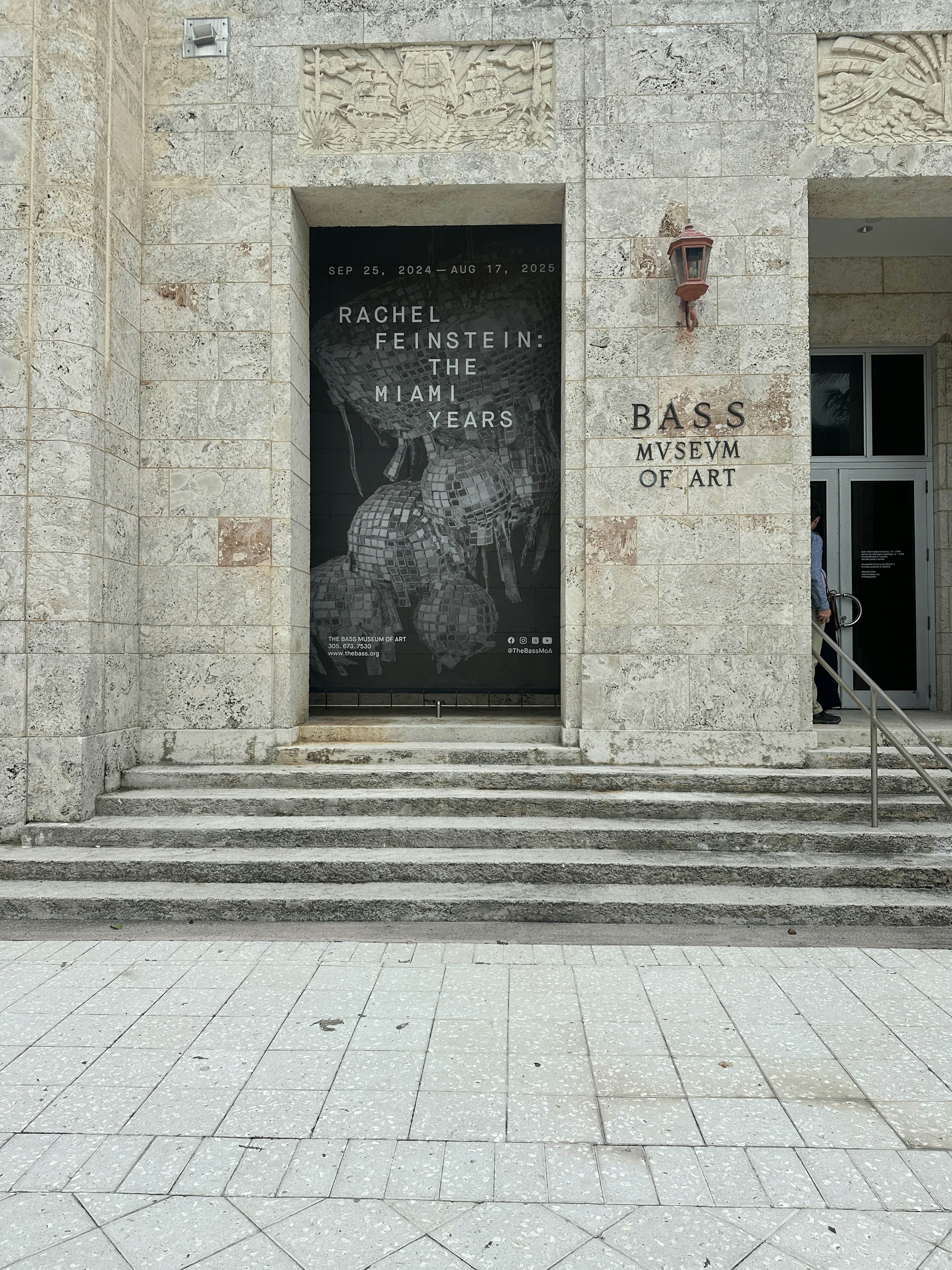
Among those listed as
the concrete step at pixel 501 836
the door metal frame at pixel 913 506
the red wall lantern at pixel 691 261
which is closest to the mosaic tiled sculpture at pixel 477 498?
the red wall lantern at pixel 691 261

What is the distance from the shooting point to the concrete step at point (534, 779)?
Result: 21.2ft

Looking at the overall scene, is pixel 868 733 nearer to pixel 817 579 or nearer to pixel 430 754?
pixel 817 579

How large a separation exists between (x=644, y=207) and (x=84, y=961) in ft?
21.7

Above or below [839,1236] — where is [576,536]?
above

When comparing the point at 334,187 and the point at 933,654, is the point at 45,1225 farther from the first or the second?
the point at 933,654

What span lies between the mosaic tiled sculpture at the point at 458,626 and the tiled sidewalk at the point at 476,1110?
3689 millimetres

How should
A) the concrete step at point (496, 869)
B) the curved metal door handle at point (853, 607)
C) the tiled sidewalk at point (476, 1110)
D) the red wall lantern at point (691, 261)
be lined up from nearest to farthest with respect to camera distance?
the tiled sidewalk at point (476, 1110) < the concrete step at point (496, 869) < the red wall lantern at point (691, 261) < the curved metal door handle at point (853, 607)

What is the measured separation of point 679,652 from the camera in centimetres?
688

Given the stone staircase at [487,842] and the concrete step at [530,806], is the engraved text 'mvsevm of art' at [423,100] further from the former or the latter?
the concrete step at [530,806]

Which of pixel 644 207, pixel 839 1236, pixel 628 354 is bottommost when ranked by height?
pixel 839 1236

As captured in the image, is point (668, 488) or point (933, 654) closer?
point (668, 488)

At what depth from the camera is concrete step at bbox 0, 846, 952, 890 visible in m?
5.49

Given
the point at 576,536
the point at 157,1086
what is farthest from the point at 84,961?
the point at 576,536

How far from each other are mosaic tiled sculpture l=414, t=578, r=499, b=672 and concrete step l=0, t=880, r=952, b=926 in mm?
2985
